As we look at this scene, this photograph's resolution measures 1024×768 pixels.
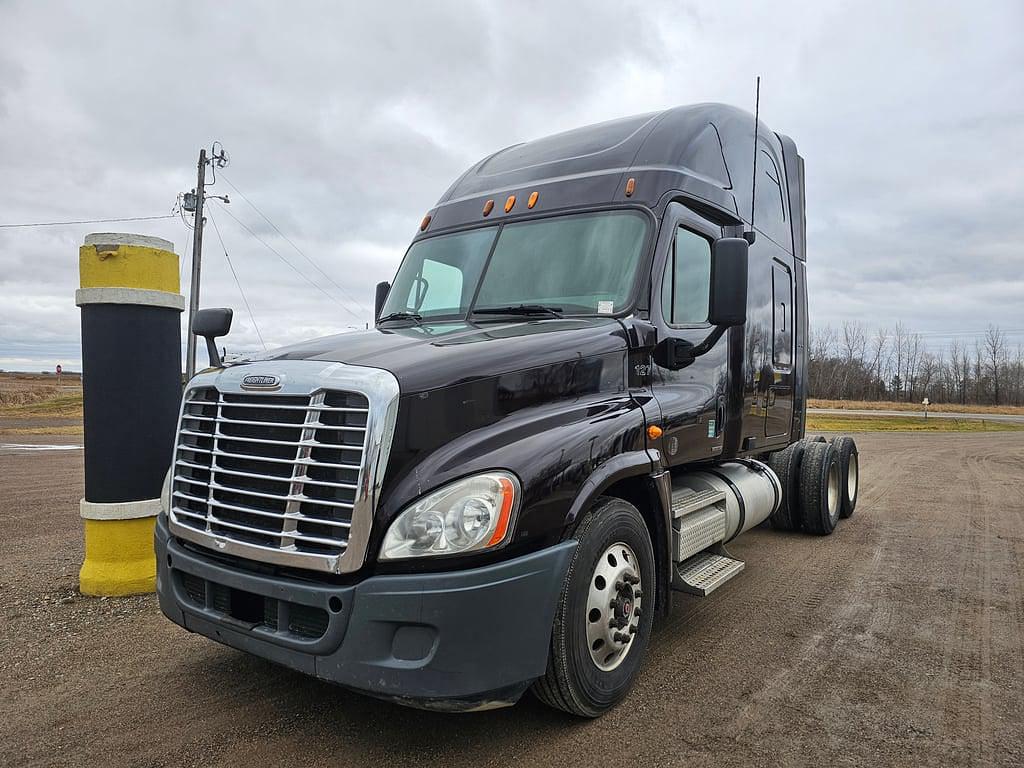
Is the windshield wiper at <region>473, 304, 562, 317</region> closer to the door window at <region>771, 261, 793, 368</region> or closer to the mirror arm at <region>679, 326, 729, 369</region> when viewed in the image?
the mirror arm at <region>679, 326, 729, 369</region>

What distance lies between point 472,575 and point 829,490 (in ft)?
20.2

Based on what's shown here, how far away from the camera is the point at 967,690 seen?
382 centimetres

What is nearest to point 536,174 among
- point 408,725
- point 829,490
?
point 408,725

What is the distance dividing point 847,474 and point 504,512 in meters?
7.00

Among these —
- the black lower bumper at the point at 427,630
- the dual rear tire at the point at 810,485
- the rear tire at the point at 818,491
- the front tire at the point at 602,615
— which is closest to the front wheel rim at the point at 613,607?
the front tire at the point at 602,615

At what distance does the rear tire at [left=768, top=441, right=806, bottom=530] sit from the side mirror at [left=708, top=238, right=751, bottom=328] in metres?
3.99

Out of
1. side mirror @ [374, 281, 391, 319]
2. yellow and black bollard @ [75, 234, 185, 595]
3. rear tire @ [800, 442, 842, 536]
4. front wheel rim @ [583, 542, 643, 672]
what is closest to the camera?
front wheel rim @ [583, 542, 643, 672]

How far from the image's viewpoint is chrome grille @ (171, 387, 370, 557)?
2959 millimetres

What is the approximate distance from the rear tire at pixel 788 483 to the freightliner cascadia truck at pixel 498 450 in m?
2.76

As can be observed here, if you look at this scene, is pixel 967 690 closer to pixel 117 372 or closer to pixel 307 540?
pixel 307 540

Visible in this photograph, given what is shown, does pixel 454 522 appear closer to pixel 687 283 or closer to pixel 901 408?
pixel 687 283

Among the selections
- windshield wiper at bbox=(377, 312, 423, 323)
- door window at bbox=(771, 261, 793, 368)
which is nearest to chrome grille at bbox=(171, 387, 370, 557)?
windshield wiper at bbox=(377, 312, 423, 323)

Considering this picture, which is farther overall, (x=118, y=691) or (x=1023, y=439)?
(x=1023, y=439)

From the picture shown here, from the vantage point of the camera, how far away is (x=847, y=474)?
340 inches
